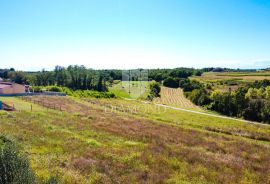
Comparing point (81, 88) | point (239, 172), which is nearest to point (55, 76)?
point (81, 88)

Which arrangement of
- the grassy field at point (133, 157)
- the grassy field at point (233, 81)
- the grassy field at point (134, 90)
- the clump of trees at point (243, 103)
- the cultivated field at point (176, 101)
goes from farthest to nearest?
the grassy field at point (233, 81) < the cultivated field at point (176, 101) < the grassy field at point (134, 90) < the clump of trees at point (243, 103) < the grassy field at point (133, 157)

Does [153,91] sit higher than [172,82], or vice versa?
[172,82]

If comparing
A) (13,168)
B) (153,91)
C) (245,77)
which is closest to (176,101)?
(153,91)

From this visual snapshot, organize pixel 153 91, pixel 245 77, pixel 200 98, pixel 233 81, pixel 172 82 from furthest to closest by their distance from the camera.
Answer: pixel 172 82 → pixel 245 77 → pixel 233 81 → pixel 153 91 → pixel 200 98

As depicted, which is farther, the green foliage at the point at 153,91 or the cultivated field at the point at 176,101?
the green foliage at the point at 153,91

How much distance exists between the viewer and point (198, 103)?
9244cm

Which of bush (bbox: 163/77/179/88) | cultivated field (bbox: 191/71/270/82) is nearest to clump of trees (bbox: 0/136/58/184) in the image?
cultivated field (bbox: 191/71/270/82)

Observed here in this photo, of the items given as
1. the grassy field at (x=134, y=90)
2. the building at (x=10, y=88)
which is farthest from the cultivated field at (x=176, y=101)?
the building at (x=10, y=88)

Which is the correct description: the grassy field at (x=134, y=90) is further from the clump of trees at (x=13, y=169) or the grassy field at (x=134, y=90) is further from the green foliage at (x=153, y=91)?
the clump of trees at (x=13, y=169)

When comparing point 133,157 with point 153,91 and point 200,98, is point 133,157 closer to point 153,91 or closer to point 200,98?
point 200,98

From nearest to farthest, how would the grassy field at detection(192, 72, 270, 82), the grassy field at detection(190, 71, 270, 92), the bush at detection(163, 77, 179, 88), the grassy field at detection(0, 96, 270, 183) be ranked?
the grassy field at detection(0, 96, 270, 183) → the grassy field at detection(190, 71, 270, 92) → the grassy field at detection(192, 72, 270, 82) → the bush at detection(163, 77, 179, 88)

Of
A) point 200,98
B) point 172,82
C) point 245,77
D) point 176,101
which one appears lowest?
point 176,101

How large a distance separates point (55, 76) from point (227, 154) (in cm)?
10531

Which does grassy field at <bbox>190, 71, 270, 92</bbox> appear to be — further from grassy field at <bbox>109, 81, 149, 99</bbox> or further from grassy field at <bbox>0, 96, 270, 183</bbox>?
grassy field at <bbox>0, 96, 270, 183</bbox>
